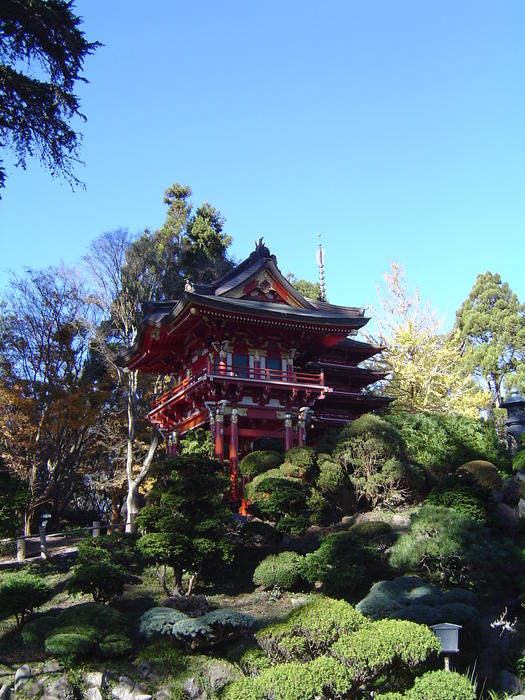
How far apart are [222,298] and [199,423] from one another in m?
5.22

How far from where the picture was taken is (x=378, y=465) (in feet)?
72.7

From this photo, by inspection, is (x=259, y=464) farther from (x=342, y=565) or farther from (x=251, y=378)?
(x=342, y=565)

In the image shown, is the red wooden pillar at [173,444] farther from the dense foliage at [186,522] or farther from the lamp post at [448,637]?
the lamp post at [448,637]

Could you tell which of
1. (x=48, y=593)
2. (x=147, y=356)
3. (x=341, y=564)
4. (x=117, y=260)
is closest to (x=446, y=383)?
(x=147, y=356)

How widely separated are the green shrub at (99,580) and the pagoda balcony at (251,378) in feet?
33.6

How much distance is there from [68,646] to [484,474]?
1368 cm

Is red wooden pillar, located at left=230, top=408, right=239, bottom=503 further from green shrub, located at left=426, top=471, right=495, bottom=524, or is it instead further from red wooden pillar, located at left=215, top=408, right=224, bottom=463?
green shrub, located at left=426, top=471, right=495, bottom=524

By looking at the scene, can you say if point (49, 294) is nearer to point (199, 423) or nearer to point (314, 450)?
point (199, 423)

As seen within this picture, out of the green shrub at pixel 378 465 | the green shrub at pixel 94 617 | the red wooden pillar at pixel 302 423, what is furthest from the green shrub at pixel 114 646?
the red wooden pillar at pixel 302 423

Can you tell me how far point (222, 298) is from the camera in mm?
26312

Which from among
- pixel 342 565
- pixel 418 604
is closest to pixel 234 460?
pixel 342 565

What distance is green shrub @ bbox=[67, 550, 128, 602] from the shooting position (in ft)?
51.0

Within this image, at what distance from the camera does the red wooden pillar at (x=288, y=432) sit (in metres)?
26.4

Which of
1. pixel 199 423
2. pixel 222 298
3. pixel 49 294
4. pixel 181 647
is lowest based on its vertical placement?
pixel 181 647
